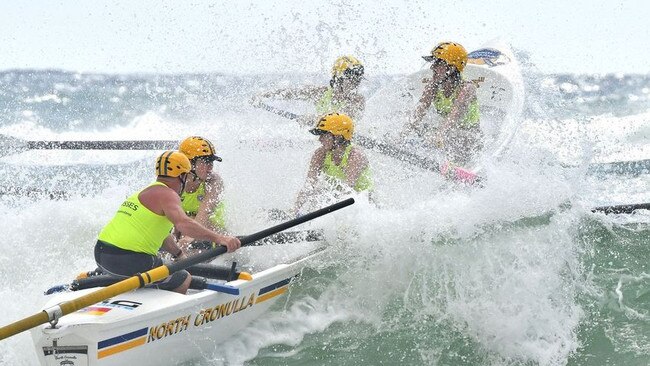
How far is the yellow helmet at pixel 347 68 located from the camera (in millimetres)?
11766

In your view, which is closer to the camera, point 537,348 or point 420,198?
point 537,348

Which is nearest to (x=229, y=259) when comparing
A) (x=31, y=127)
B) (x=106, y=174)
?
(x=106, y=174)

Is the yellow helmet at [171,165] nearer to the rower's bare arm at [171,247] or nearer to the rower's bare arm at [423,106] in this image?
the rower's bare arm at [171,247]

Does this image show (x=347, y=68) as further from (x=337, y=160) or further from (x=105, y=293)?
(x=105, y=293)

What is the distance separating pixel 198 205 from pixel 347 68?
425 centimetres

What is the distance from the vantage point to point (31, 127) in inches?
875

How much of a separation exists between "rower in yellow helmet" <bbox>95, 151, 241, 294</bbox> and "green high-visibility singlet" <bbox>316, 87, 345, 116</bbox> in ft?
17.5

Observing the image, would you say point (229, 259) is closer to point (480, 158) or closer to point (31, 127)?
point (480, 158)

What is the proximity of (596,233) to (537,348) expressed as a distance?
Result: 2.92 m

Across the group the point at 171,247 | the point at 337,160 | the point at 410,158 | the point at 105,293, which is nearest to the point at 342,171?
the point at 337,160

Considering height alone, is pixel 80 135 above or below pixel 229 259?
above

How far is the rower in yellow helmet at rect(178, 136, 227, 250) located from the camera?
26.3ft

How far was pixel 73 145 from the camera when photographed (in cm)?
1128

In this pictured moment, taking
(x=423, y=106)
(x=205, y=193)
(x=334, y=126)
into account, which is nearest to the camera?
(x=205, y=193)
